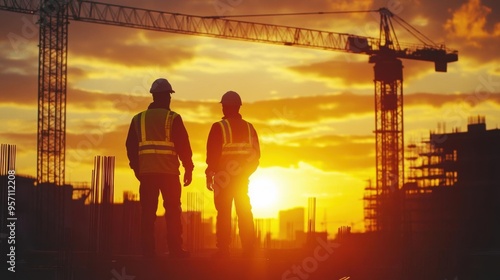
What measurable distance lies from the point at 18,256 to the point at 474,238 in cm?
5793

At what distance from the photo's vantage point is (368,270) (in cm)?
2305

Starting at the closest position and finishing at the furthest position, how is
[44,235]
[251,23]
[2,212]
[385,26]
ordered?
[2,212] → [44,235] → [251,23] → [385,26]

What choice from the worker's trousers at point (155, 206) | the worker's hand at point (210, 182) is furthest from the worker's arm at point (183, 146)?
the worker's hand at point (210, 182)

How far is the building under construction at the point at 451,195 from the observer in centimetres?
7556

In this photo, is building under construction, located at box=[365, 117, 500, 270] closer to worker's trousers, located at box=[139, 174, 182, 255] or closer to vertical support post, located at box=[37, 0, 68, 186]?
vertical support post, located at box=[37, 0, 68, 186]

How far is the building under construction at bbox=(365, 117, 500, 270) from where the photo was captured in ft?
248

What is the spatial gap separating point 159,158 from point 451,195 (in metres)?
70.4

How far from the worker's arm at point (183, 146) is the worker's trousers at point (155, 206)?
216 mm

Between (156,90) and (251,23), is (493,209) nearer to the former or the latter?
(251,23)

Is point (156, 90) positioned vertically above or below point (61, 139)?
below

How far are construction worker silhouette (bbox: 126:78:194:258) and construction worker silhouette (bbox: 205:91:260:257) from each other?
66cm

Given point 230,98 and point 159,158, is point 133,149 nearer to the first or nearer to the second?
point 159,158

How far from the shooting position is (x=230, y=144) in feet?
43.3

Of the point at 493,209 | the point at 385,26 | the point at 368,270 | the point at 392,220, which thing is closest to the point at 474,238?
the point at 493,209
